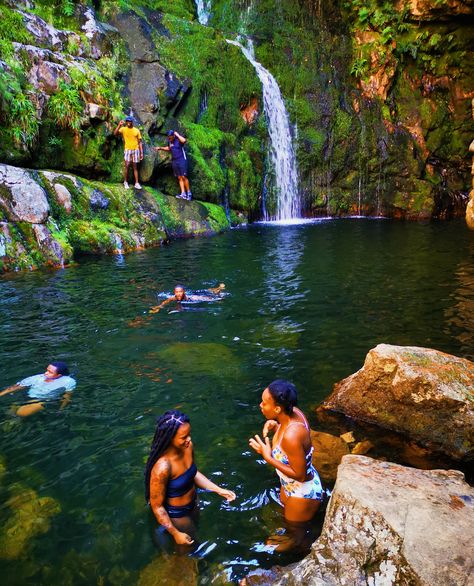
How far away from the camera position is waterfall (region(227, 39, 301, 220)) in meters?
24.1

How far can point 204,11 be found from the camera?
92.0 feet

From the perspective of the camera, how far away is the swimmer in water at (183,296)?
8984 millimetres

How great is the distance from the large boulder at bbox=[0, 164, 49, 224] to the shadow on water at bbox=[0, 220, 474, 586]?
2139mm

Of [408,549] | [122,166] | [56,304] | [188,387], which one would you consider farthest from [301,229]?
[408,549]

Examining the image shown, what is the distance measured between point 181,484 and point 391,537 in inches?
63.5

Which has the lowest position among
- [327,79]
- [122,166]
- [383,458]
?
[383,458]

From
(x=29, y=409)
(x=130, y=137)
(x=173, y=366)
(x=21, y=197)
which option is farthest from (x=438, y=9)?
(x=29, y=409)

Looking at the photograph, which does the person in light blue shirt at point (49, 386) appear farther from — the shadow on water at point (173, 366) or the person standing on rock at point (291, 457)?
the person standing on rock at point (291, 457)

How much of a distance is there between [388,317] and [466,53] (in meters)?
26.6

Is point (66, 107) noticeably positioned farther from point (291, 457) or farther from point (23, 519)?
point (291, 457)

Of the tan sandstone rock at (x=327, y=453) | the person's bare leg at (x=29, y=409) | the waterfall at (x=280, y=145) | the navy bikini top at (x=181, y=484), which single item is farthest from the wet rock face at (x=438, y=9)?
the navy bikini top at (x=181, y=484)

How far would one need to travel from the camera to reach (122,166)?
56.7 ft

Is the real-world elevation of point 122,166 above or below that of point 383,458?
above

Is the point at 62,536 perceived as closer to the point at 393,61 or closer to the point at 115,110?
the point at 115,110
